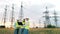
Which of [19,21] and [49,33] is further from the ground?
[19,21]

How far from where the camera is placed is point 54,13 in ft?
204

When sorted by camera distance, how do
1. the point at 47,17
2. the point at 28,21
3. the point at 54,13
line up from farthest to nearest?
the point at 54,13 → the point at 47,17 → the point at 28,21

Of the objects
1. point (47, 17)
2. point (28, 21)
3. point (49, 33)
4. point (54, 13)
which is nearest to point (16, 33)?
point (28, 21)

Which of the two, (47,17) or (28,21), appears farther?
(47,17)

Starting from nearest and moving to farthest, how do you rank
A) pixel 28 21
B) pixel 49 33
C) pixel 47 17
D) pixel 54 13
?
1. pixel 28 21
2. pixel 49 33
3. pixel 47 17
4. pixel 54 13

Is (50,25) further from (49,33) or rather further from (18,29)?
(18,29)

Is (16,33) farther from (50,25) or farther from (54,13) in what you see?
(54,13)

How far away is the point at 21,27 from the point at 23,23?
0.31 meters

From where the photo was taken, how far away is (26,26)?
14734 mm

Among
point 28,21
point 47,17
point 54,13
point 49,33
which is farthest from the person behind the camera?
point 54,13

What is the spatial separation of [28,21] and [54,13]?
4815 cm

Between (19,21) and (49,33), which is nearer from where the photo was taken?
(19,21)

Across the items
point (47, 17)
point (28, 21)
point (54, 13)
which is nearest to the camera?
point (28, 21)

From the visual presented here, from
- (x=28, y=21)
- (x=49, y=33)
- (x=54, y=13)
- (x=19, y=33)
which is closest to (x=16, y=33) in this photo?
(x=19, y=33)
